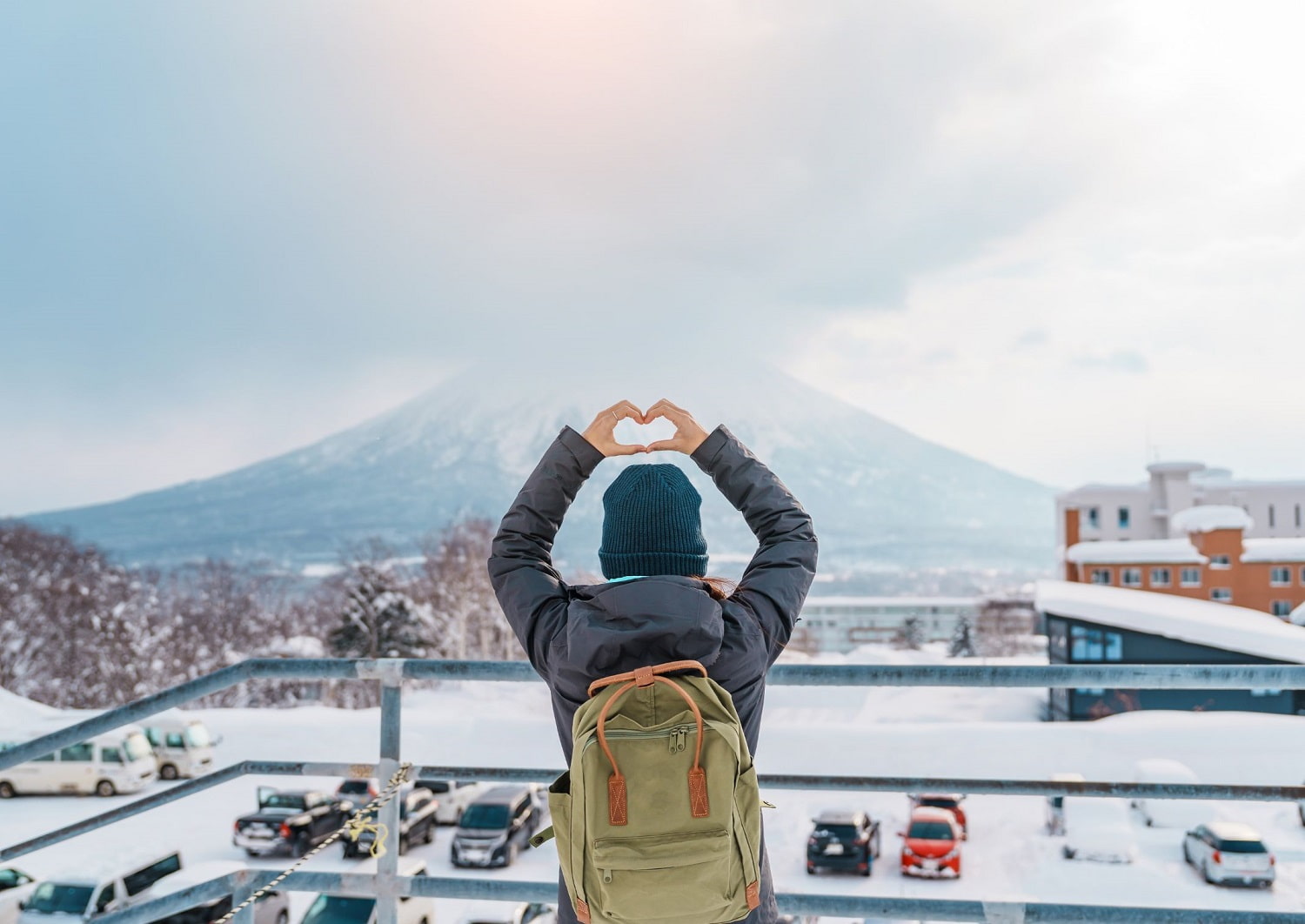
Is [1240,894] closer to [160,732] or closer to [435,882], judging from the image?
[435,882]

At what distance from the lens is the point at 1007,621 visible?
226 feet

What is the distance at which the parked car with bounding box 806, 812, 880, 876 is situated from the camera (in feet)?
54.0

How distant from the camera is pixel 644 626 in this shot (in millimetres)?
1788

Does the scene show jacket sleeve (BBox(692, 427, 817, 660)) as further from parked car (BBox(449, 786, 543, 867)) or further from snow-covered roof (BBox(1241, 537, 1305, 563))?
snow-covered roof (BBox(1241, 537, 1305, 563))

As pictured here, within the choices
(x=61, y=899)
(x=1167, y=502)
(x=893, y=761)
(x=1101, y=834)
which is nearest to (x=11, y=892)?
(x=61, y=899)

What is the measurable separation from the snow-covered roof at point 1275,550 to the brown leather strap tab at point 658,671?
46.5 m

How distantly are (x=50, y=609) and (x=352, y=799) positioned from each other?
88.8 feet

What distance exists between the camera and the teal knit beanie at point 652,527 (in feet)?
6.35

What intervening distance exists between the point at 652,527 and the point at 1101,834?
18238mm

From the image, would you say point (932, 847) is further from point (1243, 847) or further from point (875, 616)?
point (875, 616)

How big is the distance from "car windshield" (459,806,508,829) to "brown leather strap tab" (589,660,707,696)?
15.0 meters

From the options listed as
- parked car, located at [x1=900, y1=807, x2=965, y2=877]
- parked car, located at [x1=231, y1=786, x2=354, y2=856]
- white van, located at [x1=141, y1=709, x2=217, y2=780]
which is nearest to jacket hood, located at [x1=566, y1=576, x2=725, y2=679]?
parked car, located at [x1=231, y1=786, x2=354, y2=856]

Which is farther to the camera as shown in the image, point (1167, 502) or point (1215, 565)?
point (1167, 502)

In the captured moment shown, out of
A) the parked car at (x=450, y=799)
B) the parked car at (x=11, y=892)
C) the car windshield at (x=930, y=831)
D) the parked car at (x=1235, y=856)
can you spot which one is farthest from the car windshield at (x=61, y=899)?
the parked car at (x=1235, y=856)
